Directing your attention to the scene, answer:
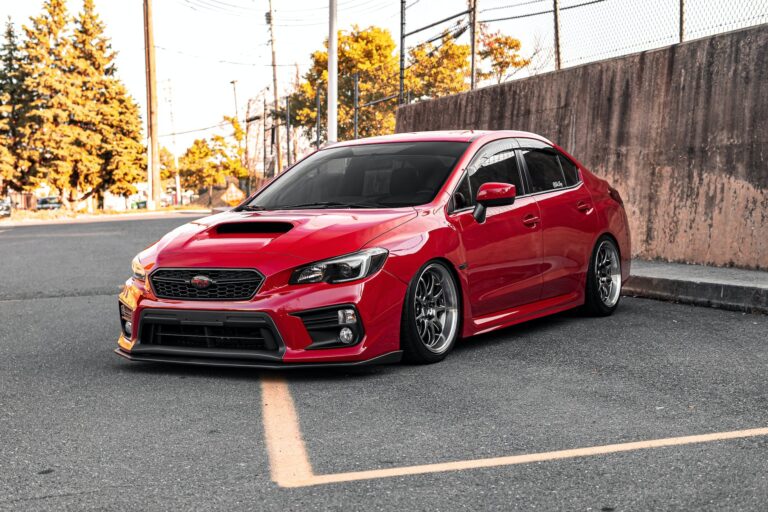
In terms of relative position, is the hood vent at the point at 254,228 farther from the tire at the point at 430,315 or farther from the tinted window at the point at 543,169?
the tinted window at the point at 543,169

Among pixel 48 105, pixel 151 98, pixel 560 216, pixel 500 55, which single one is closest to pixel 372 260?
pixel 560 216

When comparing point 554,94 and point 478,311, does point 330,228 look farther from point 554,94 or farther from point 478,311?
point 554,94

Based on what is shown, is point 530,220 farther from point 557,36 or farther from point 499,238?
point 557,36

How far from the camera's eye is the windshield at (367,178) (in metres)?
6.94

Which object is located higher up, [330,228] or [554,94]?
[554,94]

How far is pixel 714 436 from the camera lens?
14.9 feet

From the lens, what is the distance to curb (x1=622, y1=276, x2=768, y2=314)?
879 centimetres

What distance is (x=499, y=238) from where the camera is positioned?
23.2ft

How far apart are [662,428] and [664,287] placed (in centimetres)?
532

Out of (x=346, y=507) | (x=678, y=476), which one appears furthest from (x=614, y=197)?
(x=346, y=507)

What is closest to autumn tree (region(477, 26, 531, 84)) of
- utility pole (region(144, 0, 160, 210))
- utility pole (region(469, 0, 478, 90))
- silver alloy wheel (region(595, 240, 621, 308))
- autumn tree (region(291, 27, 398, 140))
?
utility pole (region(469, 0, 478, 90))

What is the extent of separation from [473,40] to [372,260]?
430 inches

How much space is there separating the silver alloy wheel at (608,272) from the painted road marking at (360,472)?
3896mm

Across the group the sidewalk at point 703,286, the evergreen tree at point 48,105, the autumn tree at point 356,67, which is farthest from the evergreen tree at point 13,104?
the sidewalk at point 703,286
